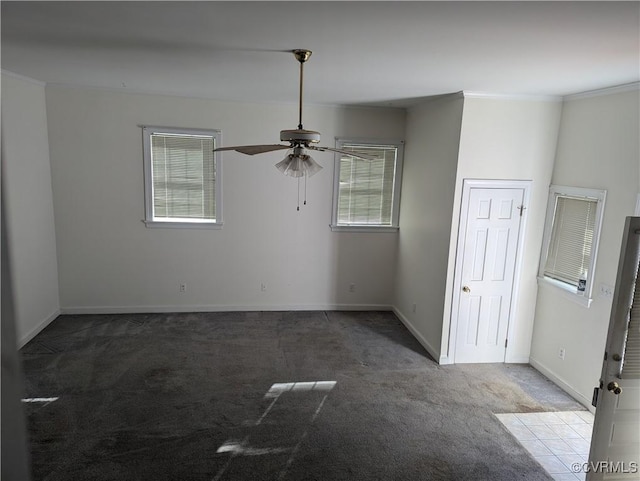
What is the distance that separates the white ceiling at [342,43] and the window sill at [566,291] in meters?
1.96

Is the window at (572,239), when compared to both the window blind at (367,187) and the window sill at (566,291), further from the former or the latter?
the window blind at (367,187)

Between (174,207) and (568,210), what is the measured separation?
4.79 meters

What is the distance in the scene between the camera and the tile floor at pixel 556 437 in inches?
132

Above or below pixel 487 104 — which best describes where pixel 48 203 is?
below

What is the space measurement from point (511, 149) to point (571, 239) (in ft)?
3.70

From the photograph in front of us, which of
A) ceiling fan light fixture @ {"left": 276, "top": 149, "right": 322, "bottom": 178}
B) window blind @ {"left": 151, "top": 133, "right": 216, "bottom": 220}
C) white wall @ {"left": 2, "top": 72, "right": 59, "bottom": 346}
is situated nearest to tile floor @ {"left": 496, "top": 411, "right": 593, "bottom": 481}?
ceiling fan light fixture @ {"left": 276, "top": 149, "right": 322, "bottom": 178}

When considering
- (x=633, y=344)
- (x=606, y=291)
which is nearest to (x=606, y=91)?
(x=606, y=291)

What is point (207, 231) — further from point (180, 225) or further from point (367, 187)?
point (367, 187)

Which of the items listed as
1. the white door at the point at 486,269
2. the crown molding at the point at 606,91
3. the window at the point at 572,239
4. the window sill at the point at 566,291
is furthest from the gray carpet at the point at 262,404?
the crown molding at the point at 606,91

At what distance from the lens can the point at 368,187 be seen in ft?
20.7

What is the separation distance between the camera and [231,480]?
3.03 meters

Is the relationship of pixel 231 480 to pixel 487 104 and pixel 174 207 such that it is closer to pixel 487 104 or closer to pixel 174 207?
pixel 174 207

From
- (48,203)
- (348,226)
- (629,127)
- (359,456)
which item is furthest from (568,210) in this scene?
(48,203)

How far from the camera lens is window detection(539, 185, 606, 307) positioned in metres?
4.12
